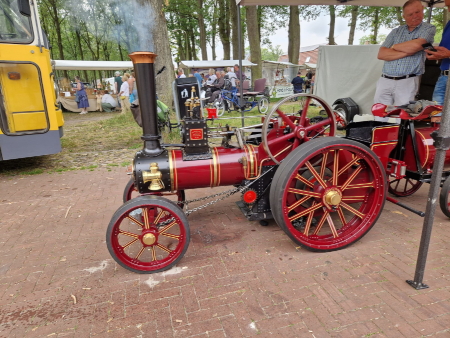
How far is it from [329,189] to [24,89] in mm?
5226

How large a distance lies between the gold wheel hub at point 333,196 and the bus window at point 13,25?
16.9 ft

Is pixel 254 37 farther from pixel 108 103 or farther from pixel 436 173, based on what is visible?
pixel 436 173

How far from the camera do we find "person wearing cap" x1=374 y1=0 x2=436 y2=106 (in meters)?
3.86

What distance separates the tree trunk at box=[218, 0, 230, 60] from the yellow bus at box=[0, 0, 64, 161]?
64.2 feet

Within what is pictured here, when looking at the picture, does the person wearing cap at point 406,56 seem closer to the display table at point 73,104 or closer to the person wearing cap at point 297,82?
the person wearing cap at point 297,82

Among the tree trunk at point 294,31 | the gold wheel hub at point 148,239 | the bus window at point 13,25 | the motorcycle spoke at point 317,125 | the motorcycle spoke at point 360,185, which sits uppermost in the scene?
the tree trunk at point 294,31

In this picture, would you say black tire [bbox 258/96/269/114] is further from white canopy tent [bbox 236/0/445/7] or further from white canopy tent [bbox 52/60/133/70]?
white canopy tent [bbox 52/60/133/70]

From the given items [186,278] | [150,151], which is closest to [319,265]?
[186,278]

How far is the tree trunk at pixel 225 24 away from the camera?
22.8 meters

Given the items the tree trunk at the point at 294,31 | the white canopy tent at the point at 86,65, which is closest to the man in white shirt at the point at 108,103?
the white canopy tent at the point at 86,65

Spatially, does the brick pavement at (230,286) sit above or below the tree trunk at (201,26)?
below

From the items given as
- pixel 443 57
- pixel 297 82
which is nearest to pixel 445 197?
pixel 443 57

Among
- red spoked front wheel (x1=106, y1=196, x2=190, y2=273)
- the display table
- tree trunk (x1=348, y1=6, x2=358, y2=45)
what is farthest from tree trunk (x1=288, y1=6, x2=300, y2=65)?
red spoked front wheel (x1=106, y1=196, x2=190, y2=273)

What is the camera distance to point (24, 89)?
535cm
